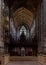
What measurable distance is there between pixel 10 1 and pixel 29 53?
13070mm

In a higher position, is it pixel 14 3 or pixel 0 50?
pixel 14 3

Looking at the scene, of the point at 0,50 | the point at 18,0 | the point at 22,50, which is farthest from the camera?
the point at 22,50

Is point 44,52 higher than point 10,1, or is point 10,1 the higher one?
point 10,1

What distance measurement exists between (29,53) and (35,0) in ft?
45.4

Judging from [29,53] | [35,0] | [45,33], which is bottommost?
[29,53]

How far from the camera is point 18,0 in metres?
30.8

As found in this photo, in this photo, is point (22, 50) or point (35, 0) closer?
point (35, 0)

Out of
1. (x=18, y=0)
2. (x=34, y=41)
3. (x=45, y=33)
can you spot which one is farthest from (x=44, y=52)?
(x=34, y=41)

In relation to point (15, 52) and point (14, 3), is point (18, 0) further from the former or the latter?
point (15, 52)

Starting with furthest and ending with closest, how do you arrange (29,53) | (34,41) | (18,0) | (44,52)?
(29,53), (34,41), (18,0), (44,52)

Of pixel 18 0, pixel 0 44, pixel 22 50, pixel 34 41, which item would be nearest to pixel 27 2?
pixel 18 0

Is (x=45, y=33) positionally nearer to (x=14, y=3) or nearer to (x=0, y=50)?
(x=0, y=50)

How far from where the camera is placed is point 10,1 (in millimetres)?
29766

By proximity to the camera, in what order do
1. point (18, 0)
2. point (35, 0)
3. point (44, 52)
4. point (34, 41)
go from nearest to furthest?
point (44, 52)
point (35, 0)
point (18, 0)
point (34, 41)
